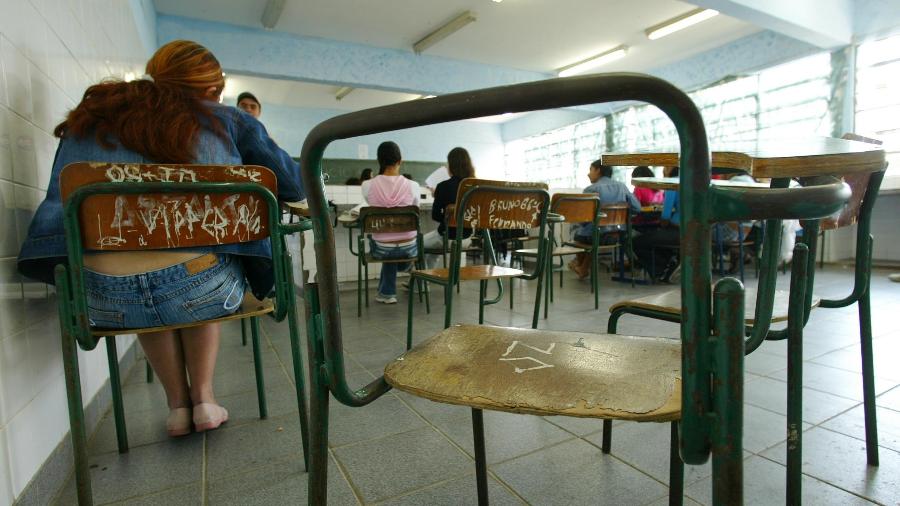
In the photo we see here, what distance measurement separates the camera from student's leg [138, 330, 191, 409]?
53.3 inches

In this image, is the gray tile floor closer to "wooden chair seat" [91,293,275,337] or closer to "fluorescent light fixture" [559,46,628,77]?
"wooden chair seat" [91,293,275,337]

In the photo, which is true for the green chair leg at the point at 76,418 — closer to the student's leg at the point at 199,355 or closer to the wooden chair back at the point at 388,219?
the student's leg at the point at 199,355

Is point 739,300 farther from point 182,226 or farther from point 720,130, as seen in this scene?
point 720,130

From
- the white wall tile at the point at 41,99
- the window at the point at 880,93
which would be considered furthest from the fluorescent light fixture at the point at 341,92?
Result: the white wall tile at the point at 41,99

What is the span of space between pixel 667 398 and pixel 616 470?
2.49 feet

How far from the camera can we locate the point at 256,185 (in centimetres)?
102

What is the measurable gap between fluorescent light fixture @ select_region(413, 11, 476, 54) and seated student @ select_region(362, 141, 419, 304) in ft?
9.49

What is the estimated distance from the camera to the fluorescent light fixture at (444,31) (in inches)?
220

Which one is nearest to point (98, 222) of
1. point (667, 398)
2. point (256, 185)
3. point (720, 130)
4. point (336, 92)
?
point (256, 185)

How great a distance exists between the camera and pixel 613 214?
12.6ft

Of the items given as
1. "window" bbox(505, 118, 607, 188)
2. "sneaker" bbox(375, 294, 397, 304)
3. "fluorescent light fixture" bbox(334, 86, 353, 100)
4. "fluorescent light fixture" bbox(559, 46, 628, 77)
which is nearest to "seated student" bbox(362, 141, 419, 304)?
"sneaker" bbox(375, 294, 397, 304)

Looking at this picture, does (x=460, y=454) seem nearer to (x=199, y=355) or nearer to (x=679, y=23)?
(x=199, y=355)

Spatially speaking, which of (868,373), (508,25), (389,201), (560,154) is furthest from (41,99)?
(560,154)

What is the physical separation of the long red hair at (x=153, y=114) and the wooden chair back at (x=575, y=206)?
7.48 ft
